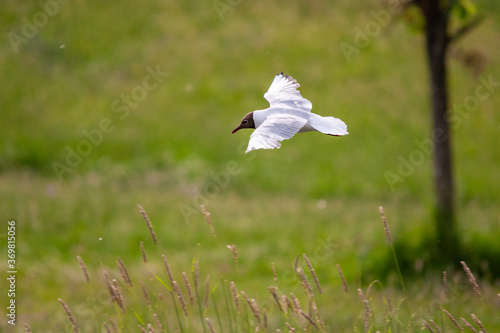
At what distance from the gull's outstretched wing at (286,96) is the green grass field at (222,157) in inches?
99.3

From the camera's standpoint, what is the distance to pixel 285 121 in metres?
2.84

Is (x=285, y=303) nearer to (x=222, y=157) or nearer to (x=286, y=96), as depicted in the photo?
(x=286, y=96)

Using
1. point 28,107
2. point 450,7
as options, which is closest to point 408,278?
point 450,7

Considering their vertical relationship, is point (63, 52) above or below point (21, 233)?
above

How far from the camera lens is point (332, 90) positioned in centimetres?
1558

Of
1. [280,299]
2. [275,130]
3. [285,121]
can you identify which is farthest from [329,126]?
[280,299]

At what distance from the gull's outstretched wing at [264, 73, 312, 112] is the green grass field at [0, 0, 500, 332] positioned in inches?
99.3

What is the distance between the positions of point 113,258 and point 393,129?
7550 mm

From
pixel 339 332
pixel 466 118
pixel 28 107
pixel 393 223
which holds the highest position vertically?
pixel 28 107

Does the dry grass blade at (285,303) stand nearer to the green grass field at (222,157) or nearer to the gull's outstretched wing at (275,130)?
the gull's outstretched wing at (275,130)

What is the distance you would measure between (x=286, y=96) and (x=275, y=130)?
0.69 m

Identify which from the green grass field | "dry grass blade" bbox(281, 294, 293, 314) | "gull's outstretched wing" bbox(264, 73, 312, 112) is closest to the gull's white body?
"gull's outstretched wing" bbox(264, 73, 312, 112)

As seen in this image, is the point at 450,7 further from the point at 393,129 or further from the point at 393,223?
the point at 393,129

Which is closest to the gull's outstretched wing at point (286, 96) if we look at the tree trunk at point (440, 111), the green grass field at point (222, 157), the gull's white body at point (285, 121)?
the gull's white body at point (285, 121)
